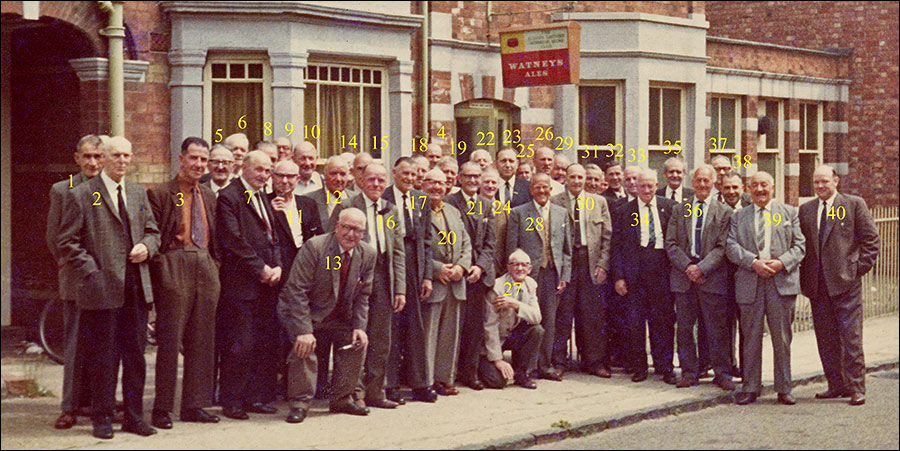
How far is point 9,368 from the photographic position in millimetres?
10961

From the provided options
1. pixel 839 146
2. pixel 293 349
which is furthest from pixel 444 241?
pixel 839 146

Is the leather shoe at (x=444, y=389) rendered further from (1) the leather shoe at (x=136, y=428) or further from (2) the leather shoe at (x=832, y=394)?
(2) the leather shoe at (x=832, y=394)

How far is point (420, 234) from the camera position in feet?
33.4

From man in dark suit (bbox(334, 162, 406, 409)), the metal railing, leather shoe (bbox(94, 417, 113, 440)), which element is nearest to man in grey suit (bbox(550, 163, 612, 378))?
man in dark suit (bbox(334, 162, 406, 409))

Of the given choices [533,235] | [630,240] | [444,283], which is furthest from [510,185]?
[444,283]

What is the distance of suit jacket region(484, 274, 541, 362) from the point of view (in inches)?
427

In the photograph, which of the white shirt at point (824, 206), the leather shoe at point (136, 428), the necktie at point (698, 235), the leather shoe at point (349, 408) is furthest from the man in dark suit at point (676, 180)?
the leather shoe at point (136, 428)

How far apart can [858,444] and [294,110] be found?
7.51m

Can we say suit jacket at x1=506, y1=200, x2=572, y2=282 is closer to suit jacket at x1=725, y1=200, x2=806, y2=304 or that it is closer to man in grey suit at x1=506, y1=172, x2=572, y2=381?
man in grey suit at x1=506, y1=172, x2=572, y2=381

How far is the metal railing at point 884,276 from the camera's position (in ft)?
55.7

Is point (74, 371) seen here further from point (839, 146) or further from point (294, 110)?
point (839, 146)

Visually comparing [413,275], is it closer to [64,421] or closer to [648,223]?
[648,223]

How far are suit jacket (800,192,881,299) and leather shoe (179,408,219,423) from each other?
205 inches

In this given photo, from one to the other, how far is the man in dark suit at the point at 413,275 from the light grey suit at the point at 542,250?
119 cm
